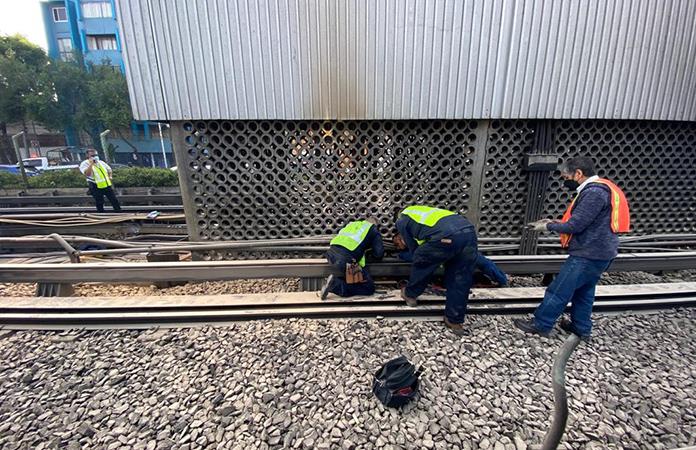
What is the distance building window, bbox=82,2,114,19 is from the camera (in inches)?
1089

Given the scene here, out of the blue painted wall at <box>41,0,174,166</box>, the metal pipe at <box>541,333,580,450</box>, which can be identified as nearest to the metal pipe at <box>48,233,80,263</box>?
the metal pipe at <box>541,333,580,450</box>

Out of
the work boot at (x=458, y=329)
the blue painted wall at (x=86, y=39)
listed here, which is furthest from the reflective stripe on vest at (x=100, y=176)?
the blue painted wall at (x=86, y=39)

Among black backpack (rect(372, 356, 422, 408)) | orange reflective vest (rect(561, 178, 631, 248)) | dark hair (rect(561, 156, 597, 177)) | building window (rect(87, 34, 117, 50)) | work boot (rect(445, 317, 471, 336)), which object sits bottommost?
work boot (rect(445, 317, 471, 336))

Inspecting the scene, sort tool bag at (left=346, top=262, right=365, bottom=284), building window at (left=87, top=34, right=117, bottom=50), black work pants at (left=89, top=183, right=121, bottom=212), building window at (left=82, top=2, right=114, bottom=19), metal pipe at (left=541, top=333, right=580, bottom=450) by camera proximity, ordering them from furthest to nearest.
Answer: building window at (left=87, top=34, right=117, bottom=50), building window at (left=82, top=2, right=114, bottom=19), black work pants at (left=89, top=183, right=121, bottom=212), tool bag at (left=346, top=262, right=365, bottom=284), metal pipe at (left=541, top=333, right=580, bottom=450)

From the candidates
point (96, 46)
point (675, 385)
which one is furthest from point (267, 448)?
point (96, 46)

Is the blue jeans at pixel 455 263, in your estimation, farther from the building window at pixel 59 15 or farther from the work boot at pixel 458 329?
the building window at pixel 59 15

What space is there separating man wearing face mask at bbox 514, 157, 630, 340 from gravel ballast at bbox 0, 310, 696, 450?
0.25m

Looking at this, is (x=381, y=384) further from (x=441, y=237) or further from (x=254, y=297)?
(x=254, y=297)

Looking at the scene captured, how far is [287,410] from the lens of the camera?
2.22 metres

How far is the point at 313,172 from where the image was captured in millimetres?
4320

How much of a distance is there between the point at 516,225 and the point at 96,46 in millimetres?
40671

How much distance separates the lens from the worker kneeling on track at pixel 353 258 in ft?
11.4

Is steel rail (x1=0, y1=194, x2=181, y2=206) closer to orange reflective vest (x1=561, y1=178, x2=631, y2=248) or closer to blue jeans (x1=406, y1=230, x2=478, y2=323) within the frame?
blue jeans (x1=406, y1=230, x2=478, y2=323)

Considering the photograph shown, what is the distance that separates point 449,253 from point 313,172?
7.74 feet
